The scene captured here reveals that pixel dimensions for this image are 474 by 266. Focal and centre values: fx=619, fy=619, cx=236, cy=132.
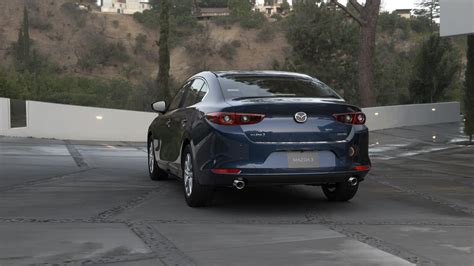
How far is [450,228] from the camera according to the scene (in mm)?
6227

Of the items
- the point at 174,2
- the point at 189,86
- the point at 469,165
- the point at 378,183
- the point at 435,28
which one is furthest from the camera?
the point at 174,2

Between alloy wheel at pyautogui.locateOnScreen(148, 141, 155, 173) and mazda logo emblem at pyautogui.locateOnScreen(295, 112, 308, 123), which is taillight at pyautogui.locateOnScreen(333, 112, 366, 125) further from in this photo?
alloy wheel at pyautogui.locateOnScreen(148, 141, 155, 173)

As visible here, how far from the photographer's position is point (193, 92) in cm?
811

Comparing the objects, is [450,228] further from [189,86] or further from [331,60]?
[331,60]

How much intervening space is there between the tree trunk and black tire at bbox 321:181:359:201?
20.3 meters

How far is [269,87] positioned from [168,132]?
1809 mm

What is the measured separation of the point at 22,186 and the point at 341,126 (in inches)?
182

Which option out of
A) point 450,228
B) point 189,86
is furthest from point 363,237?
point 189,86

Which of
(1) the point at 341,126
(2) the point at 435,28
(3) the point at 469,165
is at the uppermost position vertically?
(2) the point at 435,28

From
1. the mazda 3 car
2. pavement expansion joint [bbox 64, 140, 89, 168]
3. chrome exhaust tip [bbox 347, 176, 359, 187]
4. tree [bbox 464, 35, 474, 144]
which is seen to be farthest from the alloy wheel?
tree [bbox 464, 35, 474, 144]

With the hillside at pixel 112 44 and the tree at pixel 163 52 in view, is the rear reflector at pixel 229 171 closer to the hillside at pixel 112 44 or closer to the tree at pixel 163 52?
the tree at pixel 163 52

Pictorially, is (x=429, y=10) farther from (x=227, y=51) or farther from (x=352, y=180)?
(x=352, y=180)

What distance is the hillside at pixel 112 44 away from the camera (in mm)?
72688

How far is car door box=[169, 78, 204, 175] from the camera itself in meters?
7.61
